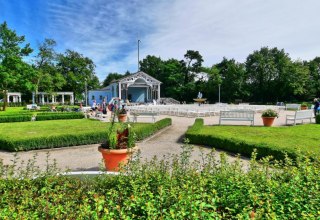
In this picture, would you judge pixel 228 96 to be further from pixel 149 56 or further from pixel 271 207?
Answer: pixel 271 207

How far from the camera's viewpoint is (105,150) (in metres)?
6.61

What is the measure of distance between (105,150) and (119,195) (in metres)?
3.33

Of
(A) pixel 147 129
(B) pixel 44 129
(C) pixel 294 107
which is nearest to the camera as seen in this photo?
(A) pixel 147 129

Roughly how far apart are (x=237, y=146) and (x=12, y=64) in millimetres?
33006

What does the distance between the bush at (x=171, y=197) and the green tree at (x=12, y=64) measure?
3265cm

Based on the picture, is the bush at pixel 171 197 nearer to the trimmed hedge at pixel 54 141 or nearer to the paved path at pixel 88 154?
the paved path at pixel 88 154

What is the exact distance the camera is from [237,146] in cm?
914

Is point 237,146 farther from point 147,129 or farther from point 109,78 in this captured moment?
point 109,78

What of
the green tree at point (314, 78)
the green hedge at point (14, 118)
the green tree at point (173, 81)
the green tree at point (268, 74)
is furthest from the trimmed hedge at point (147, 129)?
the green tree at point (173, 81)

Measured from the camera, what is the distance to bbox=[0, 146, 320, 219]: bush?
2639 mm

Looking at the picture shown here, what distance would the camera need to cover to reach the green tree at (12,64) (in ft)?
105

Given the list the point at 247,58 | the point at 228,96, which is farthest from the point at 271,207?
the point at 247,58

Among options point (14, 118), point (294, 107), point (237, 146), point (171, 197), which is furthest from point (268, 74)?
point (171, 197)

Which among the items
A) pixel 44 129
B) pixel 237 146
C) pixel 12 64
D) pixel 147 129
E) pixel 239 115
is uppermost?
pixel 12 64
